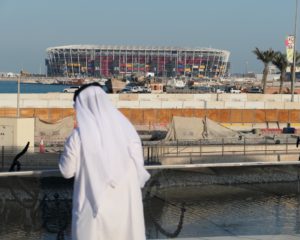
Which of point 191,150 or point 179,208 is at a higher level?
point 179,208

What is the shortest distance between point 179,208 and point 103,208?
2.83 meters

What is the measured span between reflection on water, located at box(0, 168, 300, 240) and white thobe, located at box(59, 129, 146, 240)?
2188 millimetres

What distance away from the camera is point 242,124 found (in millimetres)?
38281

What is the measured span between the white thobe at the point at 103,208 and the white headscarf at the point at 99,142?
0.04m

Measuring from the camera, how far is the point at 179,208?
7453mm

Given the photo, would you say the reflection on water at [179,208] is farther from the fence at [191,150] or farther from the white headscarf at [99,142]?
the fence at [191,150]

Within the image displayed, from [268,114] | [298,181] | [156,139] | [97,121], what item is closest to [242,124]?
[268,114]

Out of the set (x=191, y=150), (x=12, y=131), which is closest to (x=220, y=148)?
(x=191, y=150)

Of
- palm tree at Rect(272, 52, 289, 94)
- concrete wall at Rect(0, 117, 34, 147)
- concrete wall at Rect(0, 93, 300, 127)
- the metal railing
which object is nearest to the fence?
the metal railing

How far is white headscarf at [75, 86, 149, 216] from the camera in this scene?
470 centimetres

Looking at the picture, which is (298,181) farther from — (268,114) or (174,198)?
(268,114)

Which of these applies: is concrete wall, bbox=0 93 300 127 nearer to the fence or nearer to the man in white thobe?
the fence

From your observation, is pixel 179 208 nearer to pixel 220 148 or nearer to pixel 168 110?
pixel 220 148

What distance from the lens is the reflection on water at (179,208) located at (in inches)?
276
